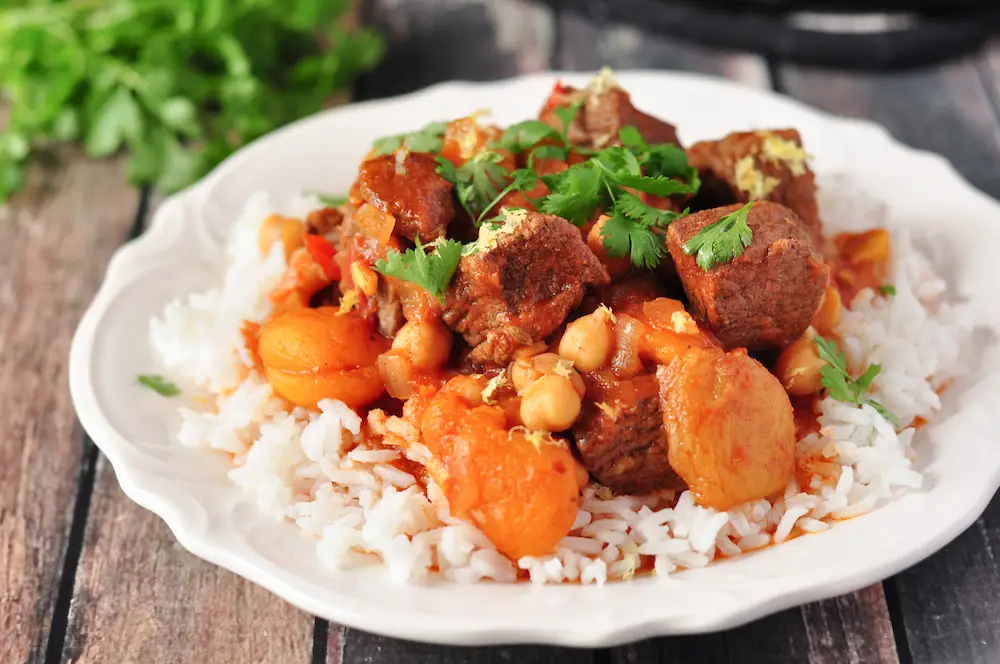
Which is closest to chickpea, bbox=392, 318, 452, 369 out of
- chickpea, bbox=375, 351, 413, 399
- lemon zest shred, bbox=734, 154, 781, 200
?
chickpea, bbox=375, 351, 413, 399

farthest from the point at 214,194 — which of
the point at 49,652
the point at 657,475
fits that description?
the point at 657,475

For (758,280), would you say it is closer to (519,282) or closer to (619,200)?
(619,200)

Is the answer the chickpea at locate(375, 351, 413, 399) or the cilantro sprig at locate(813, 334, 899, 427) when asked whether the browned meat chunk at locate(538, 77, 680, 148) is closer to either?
the cilantro sprig at locate(813, 334, 899, 427)

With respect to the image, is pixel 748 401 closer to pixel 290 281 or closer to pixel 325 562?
pixel 325 562

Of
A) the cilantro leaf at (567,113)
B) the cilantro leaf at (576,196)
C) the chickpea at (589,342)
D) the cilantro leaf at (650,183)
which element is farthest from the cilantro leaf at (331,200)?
the chickpea at (589,342)

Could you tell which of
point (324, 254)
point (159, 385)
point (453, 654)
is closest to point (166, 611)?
point (159, 385)

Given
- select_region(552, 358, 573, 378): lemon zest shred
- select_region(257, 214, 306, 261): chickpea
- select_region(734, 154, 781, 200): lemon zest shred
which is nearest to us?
select_region(552, 358, 573, 378): lemon zest shred
